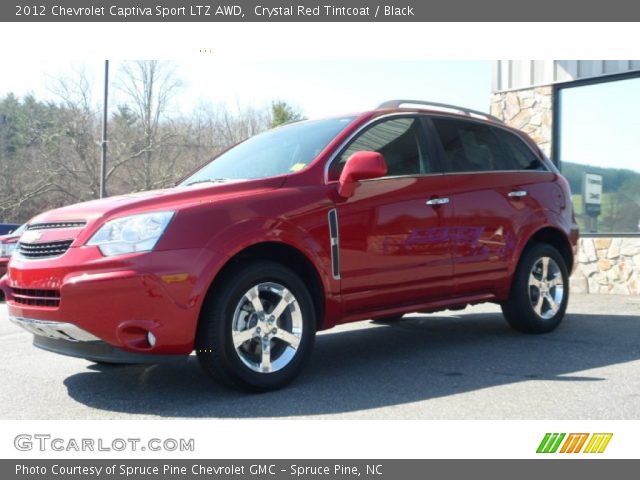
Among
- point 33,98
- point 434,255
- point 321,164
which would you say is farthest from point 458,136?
point 33,98

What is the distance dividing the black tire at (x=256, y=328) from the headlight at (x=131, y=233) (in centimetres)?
49

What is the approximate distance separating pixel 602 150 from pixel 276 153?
722 centimetres

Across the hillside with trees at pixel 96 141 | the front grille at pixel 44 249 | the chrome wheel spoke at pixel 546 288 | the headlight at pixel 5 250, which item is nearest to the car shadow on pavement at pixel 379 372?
the chrome wheel spoke at pixel 546 288

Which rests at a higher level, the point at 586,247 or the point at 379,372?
the point at 586,247

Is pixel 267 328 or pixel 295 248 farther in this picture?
pixel 295 248

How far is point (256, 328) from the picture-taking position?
4.29 meters

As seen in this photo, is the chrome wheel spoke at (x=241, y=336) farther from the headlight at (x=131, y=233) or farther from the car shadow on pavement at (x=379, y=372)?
the headlight at (x=131, y=233)

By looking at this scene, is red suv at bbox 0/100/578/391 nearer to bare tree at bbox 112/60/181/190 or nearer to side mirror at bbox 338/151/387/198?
side mirror at bbox 338/151/387/198

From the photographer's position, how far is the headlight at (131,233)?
398 centimetres

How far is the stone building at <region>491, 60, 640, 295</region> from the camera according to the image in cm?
1029

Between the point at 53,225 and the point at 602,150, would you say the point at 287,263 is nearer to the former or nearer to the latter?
the point at 53,225

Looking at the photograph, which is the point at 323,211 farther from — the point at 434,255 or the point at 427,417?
the point at 427,417

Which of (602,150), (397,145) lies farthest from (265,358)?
(602,150)

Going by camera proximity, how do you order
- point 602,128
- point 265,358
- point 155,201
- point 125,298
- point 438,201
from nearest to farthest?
point 125,298 → point 155,201 → point 265,358 → point 438,201 → point 602,128
